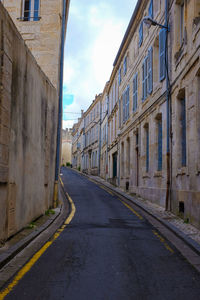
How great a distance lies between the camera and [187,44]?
11227mm

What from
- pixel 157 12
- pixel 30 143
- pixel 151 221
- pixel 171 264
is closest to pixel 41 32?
pixel 157 12

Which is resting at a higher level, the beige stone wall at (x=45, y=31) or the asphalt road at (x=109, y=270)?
the beige stone wall at (x=45, y=31)

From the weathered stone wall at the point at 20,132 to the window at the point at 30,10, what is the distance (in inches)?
283

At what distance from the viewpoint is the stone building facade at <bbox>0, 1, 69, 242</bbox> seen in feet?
21.4

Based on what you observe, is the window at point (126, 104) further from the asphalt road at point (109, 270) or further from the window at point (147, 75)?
the asphalt road at point (109, 270)

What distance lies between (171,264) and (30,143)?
487cm

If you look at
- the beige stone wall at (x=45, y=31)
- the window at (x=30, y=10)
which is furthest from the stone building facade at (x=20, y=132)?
the window at (x=30, y=10)

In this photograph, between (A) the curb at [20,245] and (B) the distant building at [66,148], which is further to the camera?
(B) the distant building at [66,148]

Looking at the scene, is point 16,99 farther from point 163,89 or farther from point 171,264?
point 163,89

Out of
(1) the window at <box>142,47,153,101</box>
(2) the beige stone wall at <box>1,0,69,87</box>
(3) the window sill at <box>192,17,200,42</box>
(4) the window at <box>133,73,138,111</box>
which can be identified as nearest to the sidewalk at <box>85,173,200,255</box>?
(3) the window sill at <box>192,17,200,42</box>

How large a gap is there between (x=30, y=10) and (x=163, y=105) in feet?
27.5

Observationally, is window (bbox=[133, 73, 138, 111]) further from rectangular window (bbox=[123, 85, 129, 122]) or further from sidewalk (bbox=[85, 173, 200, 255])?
sidewalk (bbox=[85, 173, 200, 255])

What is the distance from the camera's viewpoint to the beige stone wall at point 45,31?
16.2 meters

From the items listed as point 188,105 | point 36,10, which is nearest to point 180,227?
point 188,105
